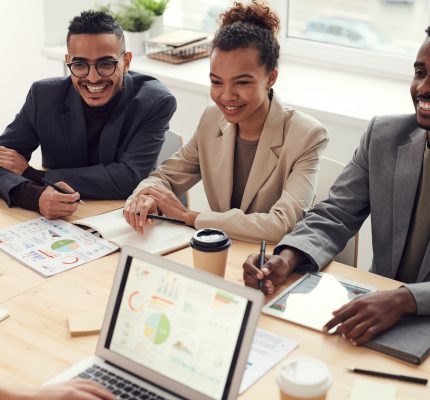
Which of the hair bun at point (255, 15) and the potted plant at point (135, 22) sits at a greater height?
the hair bun at point (255, 15)

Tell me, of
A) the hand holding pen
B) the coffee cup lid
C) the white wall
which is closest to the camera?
the coffee cup lid

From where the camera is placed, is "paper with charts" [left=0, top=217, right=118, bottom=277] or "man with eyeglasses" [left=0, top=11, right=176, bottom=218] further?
"man with eyeglasses" [left=0, top=11, right=176, bottom=218]

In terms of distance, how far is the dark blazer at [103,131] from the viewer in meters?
2.47

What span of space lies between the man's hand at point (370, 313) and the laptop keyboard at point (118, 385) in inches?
18.0

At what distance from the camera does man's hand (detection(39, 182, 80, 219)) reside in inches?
85.7

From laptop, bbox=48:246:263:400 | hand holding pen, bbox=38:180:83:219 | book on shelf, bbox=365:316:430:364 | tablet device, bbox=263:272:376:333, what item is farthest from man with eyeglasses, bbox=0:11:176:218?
book on shelf, bbox=365:316:430:364

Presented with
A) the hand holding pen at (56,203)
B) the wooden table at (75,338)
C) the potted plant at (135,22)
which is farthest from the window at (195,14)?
the wooden table at (75,338)

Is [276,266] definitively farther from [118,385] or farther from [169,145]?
[169,145]

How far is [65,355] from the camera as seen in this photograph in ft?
4.82

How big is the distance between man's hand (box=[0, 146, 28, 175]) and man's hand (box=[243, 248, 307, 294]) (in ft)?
3.46

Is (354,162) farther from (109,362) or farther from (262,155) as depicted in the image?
(109,362)

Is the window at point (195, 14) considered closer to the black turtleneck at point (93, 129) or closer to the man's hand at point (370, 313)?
the black turtleneck at point (93, 129)

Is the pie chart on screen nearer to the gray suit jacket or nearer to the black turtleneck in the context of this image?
the black turtleneck

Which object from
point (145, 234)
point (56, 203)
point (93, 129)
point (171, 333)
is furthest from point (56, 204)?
point (171, 333)
